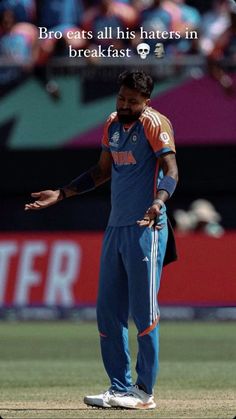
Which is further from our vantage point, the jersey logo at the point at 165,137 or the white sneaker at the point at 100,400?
the white sneaker at the point at 100,400

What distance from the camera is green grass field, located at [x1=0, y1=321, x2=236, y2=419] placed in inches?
227

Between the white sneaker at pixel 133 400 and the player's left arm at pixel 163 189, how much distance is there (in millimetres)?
923

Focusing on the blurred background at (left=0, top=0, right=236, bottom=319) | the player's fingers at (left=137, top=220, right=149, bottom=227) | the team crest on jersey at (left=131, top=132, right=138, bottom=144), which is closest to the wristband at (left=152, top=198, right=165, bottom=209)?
the player's fingers at (left=137, top=220, right=149, bottom=227)

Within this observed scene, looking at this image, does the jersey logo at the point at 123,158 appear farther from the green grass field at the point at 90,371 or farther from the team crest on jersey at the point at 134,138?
the green grass field at the point at 90,371

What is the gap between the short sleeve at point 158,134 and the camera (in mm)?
5605

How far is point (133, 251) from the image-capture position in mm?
5707

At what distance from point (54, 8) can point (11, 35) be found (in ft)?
2.00

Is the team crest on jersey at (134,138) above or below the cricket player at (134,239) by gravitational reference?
above

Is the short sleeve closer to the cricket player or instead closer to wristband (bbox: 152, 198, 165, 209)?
the cricket player

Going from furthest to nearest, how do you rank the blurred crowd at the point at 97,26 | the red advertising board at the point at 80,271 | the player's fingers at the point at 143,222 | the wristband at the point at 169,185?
1. the blurred crowd at the point at 97,26
2. the red advertising board at the point at 80,271
3. the wristband at the point at 169,185
4. the player's fingers at the point at 143,222

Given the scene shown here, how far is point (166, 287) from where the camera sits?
1291 centimetres

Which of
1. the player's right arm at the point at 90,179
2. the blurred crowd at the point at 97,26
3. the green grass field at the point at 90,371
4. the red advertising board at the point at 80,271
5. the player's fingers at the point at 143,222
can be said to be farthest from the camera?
the blurred crowd at the point at 97,26

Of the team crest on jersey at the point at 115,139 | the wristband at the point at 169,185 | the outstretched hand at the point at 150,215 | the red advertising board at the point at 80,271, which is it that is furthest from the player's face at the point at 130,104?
the red advertising board at the point at 80,271

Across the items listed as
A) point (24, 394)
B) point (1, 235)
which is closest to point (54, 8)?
point (1, 235)
